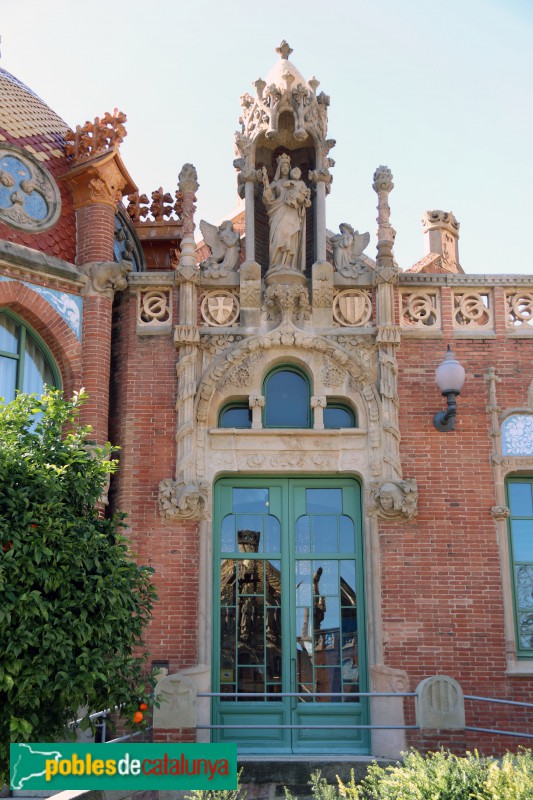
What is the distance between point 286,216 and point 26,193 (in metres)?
3.80

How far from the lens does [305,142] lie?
55.6ft

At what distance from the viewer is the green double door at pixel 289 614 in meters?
14.7

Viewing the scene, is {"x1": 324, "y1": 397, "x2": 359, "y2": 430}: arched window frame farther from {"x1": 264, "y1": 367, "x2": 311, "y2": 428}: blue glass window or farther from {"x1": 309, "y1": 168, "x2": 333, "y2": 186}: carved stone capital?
{"x1": 309, "y1": 168, "x2": 333, "y2": 186}: carved stone capital

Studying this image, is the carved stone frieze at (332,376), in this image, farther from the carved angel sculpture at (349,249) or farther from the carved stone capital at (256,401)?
the carved angel sculpture at (349,249)

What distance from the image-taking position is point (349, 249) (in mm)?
16438

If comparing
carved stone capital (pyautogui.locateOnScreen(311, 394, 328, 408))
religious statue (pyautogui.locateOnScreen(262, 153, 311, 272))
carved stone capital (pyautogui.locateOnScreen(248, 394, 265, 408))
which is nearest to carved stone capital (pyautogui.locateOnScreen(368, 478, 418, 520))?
carved stone capital (pyautogui.locateOnScreen(311, 394, 328, 408))

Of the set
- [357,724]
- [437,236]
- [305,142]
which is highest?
[437,236]

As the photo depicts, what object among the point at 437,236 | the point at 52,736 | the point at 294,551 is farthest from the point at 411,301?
the point at 437,236

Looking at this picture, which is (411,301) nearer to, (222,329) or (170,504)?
(222,329)

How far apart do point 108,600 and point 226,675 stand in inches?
190

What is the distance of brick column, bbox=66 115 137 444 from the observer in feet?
50.8

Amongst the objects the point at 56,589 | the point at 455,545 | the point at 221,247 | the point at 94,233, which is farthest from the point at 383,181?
the point at 56,589

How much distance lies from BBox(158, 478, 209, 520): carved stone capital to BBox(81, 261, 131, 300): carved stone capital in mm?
2957

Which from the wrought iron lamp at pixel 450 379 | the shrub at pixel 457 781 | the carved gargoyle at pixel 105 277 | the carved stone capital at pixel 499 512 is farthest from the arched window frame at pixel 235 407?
the shrub at pixel 457 781
